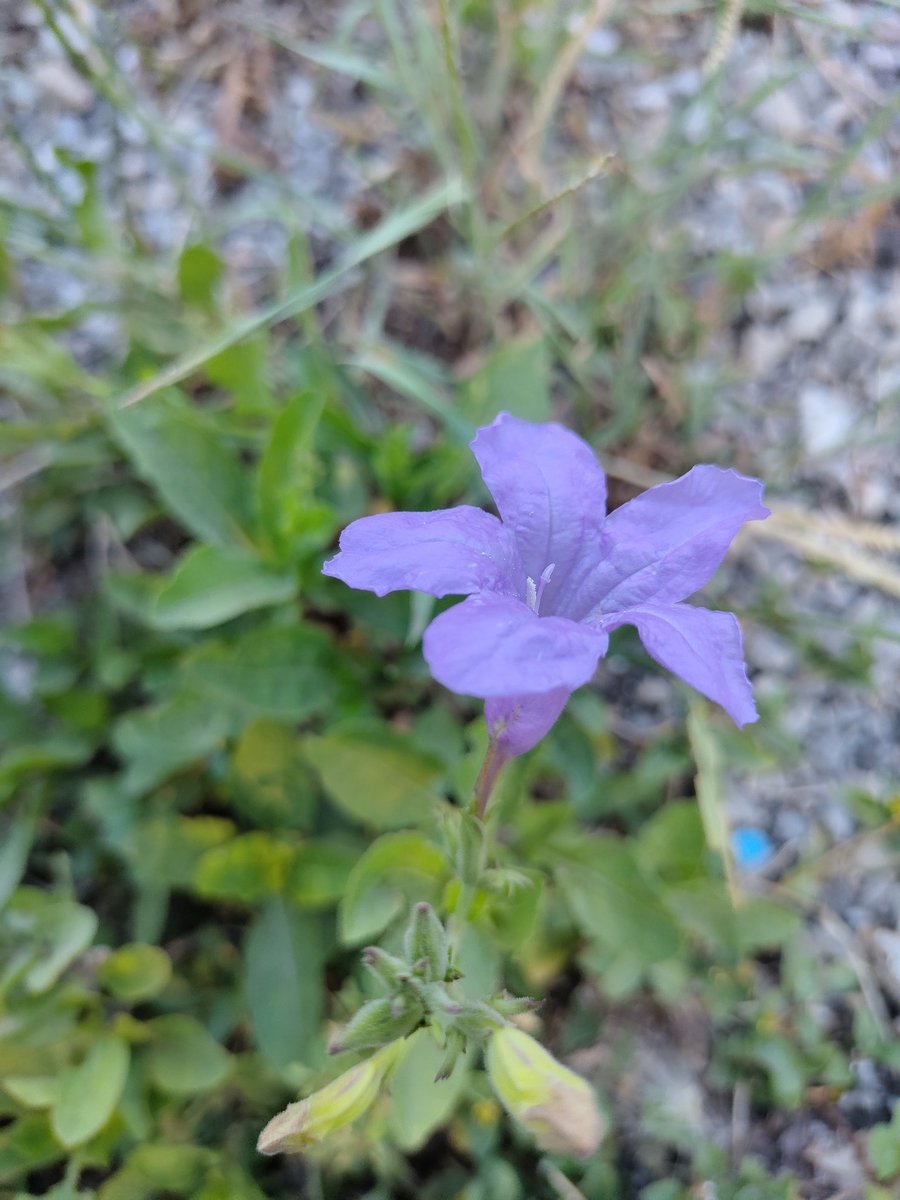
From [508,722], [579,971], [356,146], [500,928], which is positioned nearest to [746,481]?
[508,722]

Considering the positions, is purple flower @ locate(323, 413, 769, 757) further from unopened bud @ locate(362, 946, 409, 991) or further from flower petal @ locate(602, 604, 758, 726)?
unopened bud @ locate(362, 946, 409, 991)

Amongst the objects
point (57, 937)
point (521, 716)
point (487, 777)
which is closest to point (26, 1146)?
point (57, 937)

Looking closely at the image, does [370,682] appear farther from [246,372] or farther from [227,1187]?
[227,1187]

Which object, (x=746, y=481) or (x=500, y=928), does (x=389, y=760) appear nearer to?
(x=500, y=928)

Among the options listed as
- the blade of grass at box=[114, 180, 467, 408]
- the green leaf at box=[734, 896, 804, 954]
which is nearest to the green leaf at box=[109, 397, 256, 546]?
the blade of grass at box=[114, 180, 467, 408]

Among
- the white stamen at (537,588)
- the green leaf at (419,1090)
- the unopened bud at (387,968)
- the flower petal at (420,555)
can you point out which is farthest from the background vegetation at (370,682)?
the flower petal at (420,555)

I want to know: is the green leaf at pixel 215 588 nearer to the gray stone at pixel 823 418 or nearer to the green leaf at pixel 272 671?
the green leaf at pixel 272 671

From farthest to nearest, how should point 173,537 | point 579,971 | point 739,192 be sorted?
point 739,192 < point 173,537 < point 579,971
